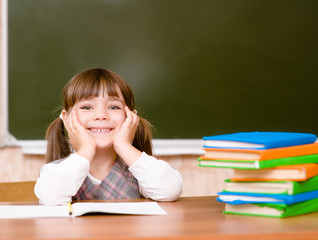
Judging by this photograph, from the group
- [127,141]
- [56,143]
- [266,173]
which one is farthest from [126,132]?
[266,173]

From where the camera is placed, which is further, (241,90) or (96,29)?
(241,90)

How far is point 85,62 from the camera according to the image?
2.68 metres

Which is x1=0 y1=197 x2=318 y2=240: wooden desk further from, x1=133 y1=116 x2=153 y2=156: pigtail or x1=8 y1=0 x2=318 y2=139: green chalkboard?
x1=8 y1=0 x2=318 y2=139: green chalkboard

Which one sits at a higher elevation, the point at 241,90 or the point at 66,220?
the point at 241,90

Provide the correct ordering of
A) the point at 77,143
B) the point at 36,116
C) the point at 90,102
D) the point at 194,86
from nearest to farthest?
1. the point at 77,143
2. the point at 90,102
3. the point at 36,116
4. the point at 194,86

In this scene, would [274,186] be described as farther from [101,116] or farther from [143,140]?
[143,140]

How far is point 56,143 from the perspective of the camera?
1978 millimetres

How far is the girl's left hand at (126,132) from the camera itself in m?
1.62

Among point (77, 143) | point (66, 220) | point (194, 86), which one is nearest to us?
point (66, 220)

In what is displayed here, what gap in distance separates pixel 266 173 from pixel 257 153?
0.07 meters

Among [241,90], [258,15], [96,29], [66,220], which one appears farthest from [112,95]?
[258,15]

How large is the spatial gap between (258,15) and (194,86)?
616 mm

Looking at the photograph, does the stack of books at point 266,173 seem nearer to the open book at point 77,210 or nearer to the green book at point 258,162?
the green book at point 258,162

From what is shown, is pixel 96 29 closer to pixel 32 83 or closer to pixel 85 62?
pixel 85 62
